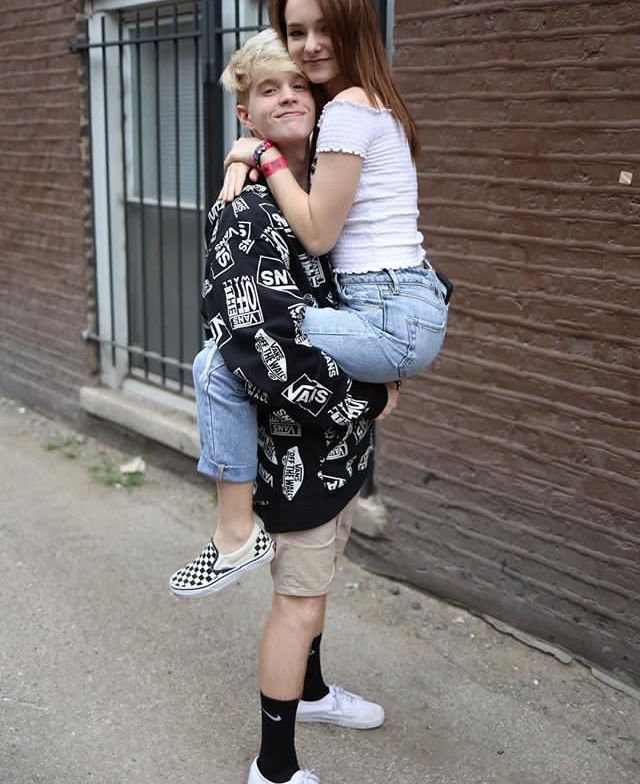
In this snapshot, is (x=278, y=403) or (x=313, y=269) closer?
(x=278, y=403)

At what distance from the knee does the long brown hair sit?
119 cm

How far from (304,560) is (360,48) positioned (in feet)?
4.04

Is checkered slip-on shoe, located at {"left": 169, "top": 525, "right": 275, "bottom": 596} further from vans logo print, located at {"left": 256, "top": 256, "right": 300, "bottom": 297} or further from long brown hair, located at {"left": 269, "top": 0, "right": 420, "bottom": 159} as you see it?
long brown hair, located at {"left": 269, "top": 0, "right": 420, "bottom": 159}

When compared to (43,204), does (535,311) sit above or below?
below

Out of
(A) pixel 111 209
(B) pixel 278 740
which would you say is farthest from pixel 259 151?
(A) pixel 111 209

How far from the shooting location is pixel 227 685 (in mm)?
3207

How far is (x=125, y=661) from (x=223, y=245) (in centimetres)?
179

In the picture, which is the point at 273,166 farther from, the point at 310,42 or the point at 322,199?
the point at 310,42

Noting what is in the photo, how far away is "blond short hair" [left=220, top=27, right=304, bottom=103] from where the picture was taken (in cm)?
220

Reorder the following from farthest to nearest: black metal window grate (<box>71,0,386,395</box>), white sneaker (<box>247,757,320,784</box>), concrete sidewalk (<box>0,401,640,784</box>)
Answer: black metal window grate (<box>71,0,386,395</box>) → concrete sidewalk (<box>0,401,640,784</box>) → white sneaker (<box>247,757,320,784</box>)

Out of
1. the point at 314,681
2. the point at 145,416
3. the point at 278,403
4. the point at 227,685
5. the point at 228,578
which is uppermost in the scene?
the point at 278,403

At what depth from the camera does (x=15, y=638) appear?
350 cm

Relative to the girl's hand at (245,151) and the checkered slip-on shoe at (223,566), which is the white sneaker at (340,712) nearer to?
the checkered slip-on shoe at (223,566)

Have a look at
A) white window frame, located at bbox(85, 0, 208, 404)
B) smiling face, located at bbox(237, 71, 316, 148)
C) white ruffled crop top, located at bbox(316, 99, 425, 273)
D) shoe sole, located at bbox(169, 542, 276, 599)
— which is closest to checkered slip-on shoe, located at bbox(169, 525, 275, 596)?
shoe sole, located at bbox(169, 542, 276, 599)
